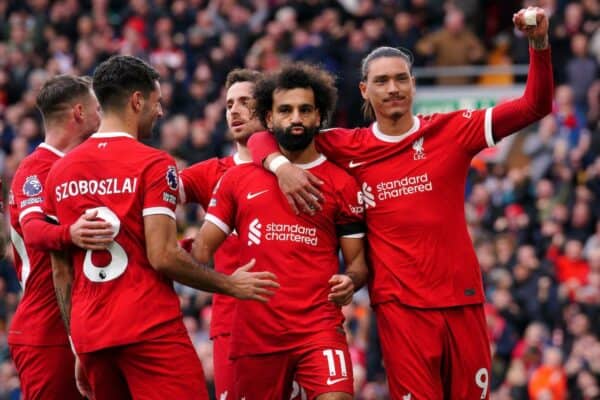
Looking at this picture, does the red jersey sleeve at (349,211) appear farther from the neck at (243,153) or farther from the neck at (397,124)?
the neck at (243,153)

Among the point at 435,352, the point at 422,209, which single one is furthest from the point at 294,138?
the point at 435,352

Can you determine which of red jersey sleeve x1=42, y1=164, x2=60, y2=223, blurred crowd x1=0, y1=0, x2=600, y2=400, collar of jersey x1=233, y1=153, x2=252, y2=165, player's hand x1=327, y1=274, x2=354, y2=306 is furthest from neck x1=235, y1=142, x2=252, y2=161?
blurred crowd x1=0, y1=0, x2=600, y2=400

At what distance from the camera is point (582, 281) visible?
16.3 meters

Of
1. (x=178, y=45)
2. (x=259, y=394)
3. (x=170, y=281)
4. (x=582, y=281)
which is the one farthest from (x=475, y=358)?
(x=178, y=45)

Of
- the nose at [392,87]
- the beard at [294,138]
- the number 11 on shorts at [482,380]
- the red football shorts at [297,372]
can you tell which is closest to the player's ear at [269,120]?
the beard at [294,138]

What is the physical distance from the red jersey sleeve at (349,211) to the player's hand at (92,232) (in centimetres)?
164

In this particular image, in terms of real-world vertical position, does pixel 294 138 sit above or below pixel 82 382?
above

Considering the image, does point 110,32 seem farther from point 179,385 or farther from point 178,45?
point 179,385

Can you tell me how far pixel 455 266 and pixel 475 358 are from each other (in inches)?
24.0

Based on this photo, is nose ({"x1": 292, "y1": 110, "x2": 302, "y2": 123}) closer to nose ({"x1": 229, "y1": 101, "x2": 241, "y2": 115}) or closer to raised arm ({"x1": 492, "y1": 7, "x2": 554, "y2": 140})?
nose ({"x1": 229, "y1": 101, "x2": 241, "y2": 115})

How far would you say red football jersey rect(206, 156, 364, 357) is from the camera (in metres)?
9.23

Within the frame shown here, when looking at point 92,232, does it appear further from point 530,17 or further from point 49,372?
point 530,17

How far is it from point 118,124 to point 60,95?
1.18m

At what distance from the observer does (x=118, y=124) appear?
28.9 feet
